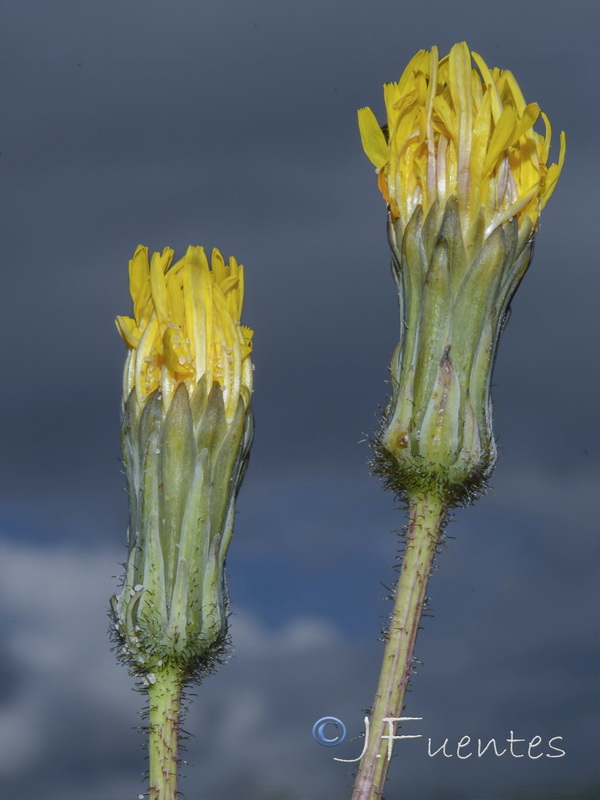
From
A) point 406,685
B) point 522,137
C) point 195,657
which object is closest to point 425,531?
point 406,685

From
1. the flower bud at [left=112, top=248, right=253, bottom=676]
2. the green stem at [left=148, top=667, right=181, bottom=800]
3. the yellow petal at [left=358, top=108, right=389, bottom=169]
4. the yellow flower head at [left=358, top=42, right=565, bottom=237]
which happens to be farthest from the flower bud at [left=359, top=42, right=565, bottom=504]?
the green stem at [left=148, top=667, right=181, bottom=800]

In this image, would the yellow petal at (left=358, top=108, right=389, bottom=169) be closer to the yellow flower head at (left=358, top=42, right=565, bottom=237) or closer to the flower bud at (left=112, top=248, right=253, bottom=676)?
the yellow flower head at (left=358, top=42, right=565, bottom=237)

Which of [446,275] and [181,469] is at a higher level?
[446,275]

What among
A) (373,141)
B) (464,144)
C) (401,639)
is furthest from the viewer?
(373,141)

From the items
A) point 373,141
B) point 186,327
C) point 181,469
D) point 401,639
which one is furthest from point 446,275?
point 401,639

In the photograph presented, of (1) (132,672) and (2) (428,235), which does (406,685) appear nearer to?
(1) (132,672)

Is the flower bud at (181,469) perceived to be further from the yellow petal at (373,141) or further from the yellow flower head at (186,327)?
the yellow petal at (373,141)

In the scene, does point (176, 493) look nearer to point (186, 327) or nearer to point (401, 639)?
point (186, 327)
